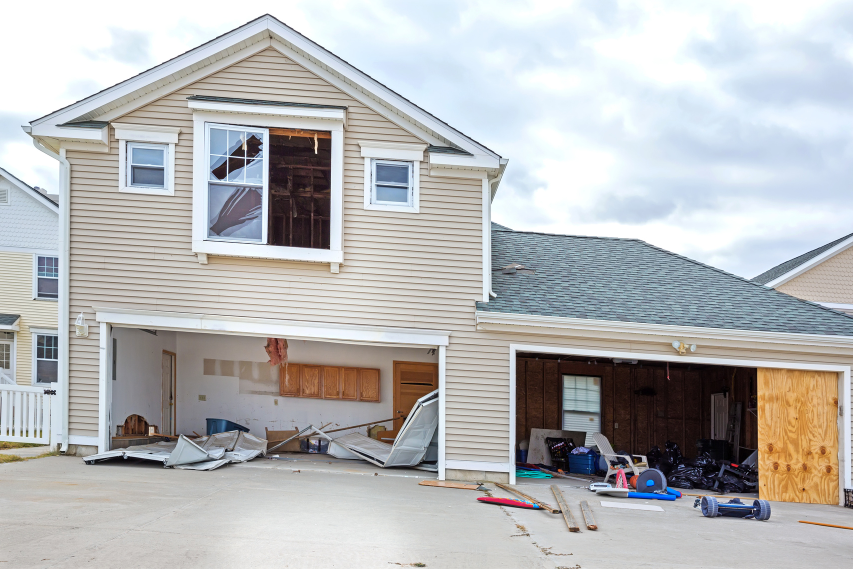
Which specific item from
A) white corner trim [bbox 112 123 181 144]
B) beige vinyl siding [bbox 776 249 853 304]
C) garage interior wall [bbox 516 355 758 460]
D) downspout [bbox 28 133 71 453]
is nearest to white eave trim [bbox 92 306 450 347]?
downspout [bbox 28 133 71 453]

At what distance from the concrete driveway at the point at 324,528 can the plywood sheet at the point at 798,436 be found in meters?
1.04

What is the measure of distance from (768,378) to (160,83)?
11.1m

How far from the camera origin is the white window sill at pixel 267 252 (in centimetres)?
1166

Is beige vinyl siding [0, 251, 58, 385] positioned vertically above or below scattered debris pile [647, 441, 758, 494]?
above

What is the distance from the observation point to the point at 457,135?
1212 centimetres

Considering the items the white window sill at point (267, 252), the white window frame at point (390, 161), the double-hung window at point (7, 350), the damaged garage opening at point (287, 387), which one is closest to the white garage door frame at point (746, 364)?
the white window frame at point (390, 161)

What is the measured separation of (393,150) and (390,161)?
200mm

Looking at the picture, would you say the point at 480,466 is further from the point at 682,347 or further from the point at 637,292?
the point at 637,292

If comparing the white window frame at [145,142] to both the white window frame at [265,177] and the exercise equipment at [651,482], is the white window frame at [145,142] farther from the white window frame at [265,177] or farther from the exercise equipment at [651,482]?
the exercise equipment at [651,482]

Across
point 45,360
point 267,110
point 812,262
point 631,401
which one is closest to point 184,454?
point 267,110

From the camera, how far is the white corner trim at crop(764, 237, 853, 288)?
66.2 ft

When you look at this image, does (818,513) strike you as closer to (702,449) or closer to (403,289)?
(702,449)

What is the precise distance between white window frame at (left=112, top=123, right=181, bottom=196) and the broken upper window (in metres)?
0.65

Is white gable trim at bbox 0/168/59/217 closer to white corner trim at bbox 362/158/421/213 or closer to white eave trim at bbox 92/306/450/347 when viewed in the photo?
white eave trim at bbox 92/306/450/347
